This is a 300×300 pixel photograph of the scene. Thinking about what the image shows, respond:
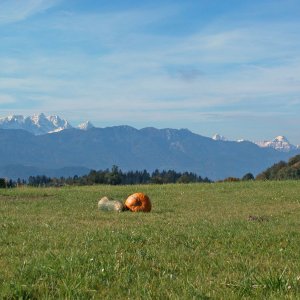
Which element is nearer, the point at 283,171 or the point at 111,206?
the point at 111,206

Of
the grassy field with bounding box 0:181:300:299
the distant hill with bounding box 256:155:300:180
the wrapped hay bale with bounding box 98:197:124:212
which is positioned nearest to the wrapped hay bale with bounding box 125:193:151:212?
the wrapped hay bale with bounding box 98:197:124:212

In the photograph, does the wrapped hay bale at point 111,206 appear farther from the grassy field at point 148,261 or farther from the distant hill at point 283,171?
the distant hill at point 283,171

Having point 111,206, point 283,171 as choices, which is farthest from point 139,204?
point 283,171

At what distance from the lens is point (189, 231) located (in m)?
12.3

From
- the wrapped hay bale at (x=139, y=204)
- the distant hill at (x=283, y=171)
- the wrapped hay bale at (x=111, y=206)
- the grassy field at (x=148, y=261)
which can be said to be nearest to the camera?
the grassy field at (x=148, y=261)

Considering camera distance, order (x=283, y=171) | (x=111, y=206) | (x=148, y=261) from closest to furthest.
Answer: (x=148, y=261) → (x=111, y=206) → (x=283, y=171)

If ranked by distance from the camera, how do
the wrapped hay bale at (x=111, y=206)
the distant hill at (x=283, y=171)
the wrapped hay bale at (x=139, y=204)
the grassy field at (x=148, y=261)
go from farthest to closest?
the distant hill at (x=283, y=171) → the wrapped hay bale at (x=139, y=204) → the wrapped hay bale at (x=111, y=206) → the grassy field at (x=148, y=261)

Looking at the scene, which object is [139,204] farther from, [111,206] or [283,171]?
[283,171]

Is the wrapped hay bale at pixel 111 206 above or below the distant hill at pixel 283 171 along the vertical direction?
below

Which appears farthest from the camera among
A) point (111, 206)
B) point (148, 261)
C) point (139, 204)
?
point (139, 204)

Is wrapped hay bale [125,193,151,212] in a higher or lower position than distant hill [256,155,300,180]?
lower

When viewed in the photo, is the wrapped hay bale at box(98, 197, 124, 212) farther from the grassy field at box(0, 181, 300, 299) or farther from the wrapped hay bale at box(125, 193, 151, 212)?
the grassy field at box(0, 181, 300, 299)

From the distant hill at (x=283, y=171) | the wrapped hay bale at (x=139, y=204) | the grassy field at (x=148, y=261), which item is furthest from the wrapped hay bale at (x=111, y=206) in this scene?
the distant hill at (x=283, y=171)

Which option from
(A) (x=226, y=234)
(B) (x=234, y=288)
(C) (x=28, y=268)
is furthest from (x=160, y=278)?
(A) (x=226, y=234)
